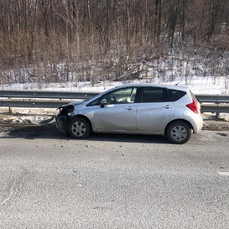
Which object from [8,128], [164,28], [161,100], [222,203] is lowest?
[222,203]

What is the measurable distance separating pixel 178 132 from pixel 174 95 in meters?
0.97

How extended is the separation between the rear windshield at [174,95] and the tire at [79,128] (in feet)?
7.51

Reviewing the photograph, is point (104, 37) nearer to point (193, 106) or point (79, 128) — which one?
point (79, 128)

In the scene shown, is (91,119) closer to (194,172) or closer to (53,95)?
(194,172)

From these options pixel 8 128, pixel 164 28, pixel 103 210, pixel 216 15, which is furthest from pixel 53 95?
pixel 216 15

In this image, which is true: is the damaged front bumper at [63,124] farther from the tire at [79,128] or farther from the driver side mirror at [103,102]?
the driver side mirror at [103,102]

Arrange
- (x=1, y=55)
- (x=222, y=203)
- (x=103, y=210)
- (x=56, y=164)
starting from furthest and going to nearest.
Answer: (x=1, y=55), (x=56, y=164), (x=222, y=203), (x=103, y=210)

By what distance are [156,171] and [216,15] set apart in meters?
22.5

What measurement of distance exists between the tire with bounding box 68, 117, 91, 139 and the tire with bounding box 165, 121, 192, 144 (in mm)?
2162

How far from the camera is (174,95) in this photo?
21.4 ft

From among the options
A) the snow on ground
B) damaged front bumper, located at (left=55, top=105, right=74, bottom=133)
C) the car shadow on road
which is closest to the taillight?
the car shadow on road

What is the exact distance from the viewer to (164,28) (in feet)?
79.8

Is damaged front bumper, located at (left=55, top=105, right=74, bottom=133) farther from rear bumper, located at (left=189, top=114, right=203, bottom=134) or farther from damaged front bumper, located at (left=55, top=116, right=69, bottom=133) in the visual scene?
rear bumper, located at (left=189, top=114, right=203, bottom=134)

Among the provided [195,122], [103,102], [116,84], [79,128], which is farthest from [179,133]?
[116,84]
